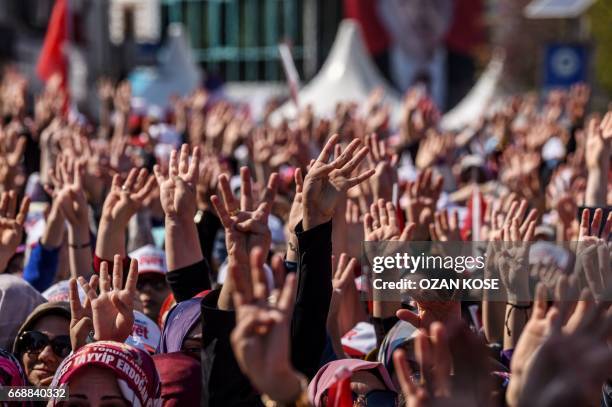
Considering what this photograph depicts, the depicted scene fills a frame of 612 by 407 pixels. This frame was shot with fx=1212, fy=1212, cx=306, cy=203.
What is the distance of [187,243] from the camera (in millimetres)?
4840

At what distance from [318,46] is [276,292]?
47586 millimetres

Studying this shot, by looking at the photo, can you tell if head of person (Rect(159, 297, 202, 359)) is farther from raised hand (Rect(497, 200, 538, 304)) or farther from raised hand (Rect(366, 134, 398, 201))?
raised hand (Rect(366, 134, 398, 201))

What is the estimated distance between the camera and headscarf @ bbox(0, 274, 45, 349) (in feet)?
15.0

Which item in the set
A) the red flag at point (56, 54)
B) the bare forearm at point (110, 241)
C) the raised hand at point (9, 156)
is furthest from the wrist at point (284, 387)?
the red flag at point (56, 54)

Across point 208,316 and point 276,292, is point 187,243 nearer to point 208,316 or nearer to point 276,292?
point 208,316

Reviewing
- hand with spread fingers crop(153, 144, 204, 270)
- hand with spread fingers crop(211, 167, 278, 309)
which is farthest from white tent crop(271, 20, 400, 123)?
hand with spread fingers crop(211, 167, 278, 309)

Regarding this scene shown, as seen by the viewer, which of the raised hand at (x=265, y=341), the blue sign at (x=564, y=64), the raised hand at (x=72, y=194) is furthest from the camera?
the blue sign at (x=564, y=64)

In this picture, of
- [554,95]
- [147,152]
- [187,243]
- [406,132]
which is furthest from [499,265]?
[554,95]

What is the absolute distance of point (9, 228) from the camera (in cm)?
519

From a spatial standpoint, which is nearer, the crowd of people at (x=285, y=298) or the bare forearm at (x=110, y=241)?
the crowd of people at (x=285, y=298)

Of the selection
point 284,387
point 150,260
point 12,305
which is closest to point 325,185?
point 284,387

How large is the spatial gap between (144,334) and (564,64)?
570 inches

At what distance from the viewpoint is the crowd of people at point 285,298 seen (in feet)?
9.16

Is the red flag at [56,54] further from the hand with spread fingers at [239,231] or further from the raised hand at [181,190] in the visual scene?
the hand with spread fingers at [239,231]
